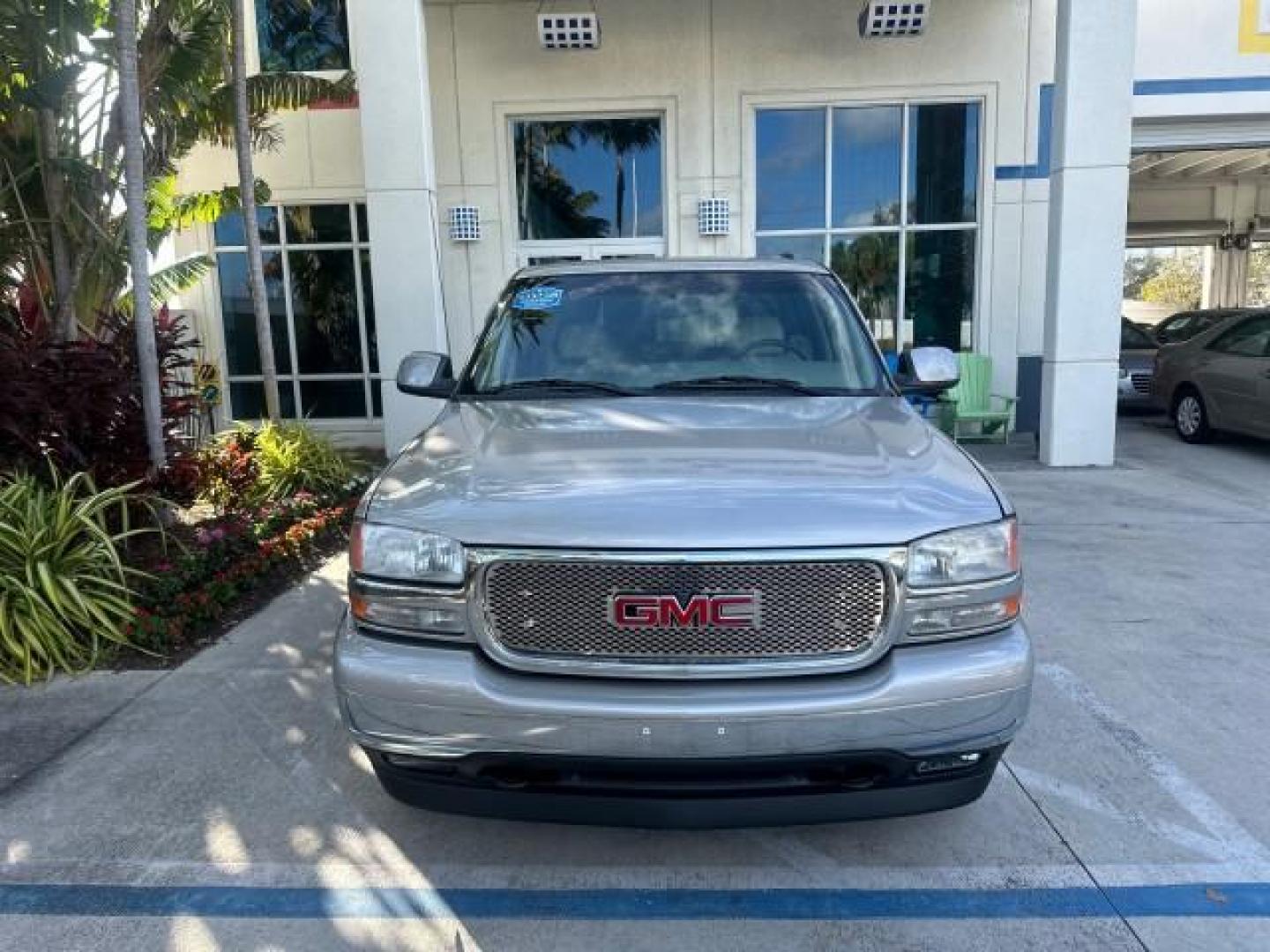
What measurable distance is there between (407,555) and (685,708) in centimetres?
89

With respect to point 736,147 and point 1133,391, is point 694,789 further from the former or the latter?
point 1133,391

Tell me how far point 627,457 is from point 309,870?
171 cm

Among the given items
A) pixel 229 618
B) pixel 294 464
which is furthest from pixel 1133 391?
pixel 229 618

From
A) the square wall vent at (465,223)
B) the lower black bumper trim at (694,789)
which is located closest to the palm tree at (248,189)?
the square wall vent at (465,223)

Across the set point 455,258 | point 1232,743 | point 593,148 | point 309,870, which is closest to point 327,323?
point 455,258

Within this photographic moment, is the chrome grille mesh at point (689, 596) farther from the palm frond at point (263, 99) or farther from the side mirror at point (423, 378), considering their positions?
the palm frond at point (263, 99)

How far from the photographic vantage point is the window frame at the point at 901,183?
37.9 ft

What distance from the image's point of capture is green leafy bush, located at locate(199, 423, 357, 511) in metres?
7.36

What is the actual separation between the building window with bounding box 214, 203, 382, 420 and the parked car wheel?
34.3 ft

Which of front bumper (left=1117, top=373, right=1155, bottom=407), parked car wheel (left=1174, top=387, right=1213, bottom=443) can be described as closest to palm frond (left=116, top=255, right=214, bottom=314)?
parked car wheel (left=1174, top=387, right=1213, bottom=443)

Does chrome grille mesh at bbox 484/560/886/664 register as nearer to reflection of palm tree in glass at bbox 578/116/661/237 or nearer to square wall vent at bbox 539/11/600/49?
square wall vent at bbox 539/11/600/49

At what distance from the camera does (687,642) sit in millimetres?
2510

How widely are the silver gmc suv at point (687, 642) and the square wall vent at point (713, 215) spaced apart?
9.26 m

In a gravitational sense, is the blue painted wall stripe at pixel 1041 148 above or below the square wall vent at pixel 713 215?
above
